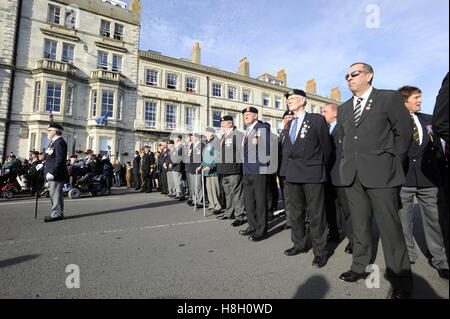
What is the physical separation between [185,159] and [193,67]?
2111cm

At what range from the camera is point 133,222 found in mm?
4941

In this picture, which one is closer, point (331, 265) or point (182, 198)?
point (331, 265)

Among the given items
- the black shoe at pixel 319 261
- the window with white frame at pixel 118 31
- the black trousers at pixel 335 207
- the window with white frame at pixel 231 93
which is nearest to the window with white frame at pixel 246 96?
the window with white frame at pixel 231 93

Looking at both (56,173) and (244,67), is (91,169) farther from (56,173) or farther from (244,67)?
(244,67)

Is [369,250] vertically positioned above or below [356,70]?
below

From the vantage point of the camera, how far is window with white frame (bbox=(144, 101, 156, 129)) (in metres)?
23.7

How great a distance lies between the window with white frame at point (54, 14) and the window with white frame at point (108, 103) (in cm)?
717

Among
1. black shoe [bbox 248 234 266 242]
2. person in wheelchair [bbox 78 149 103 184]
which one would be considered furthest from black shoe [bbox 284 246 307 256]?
person in wheelchair [bbox 78 149 103 184]

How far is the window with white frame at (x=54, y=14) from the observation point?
20.5 metres

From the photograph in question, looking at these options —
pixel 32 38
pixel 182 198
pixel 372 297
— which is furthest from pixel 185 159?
pixel 32 38

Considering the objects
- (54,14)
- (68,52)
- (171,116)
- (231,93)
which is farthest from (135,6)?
(231,93)

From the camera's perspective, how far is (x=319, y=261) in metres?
2.76

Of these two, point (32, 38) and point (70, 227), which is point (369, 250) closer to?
point (70, 227)

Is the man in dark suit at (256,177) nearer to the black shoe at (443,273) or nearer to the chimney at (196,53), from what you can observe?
the black shoe at (443,273)
